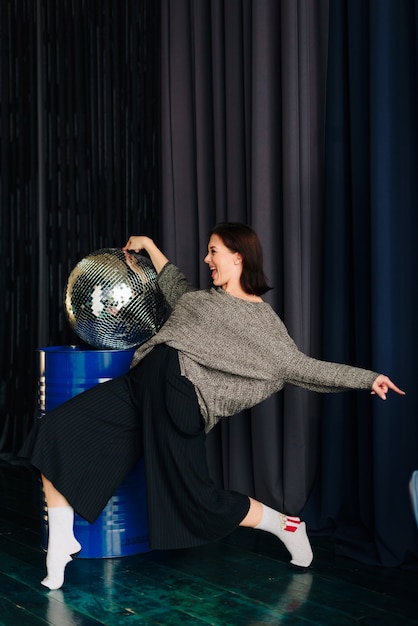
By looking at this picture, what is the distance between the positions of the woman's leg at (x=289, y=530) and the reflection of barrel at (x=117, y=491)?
1.33ft

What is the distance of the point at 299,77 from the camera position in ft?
9.80

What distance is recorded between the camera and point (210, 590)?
7.69 feet

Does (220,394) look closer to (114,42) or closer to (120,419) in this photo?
(120,419)

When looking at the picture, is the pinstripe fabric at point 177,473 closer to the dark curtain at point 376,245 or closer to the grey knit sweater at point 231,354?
the grey knit sweater at point 231,354

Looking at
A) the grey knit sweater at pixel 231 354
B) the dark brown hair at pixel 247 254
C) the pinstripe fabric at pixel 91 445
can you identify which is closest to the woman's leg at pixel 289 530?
the grey knit sweater at pixel 231 354

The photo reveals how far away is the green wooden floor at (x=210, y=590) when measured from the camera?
2.14 metres

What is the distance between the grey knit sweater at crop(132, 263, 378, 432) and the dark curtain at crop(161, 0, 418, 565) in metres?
0.35

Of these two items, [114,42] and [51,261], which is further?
[51,261]

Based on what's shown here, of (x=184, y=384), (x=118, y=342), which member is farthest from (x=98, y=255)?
(x=184, y=384)

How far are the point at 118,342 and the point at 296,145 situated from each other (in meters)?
0.99

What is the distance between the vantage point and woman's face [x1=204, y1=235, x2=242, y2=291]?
8.30 feet

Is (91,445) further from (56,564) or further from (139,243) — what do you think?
(139,243)

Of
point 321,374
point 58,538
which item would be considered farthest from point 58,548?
point 321,374

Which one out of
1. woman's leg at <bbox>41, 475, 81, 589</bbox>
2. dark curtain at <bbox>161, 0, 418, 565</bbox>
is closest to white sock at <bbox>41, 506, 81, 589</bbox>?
woman's leg at <bbox>41, 475, 81, 589</bbox>
